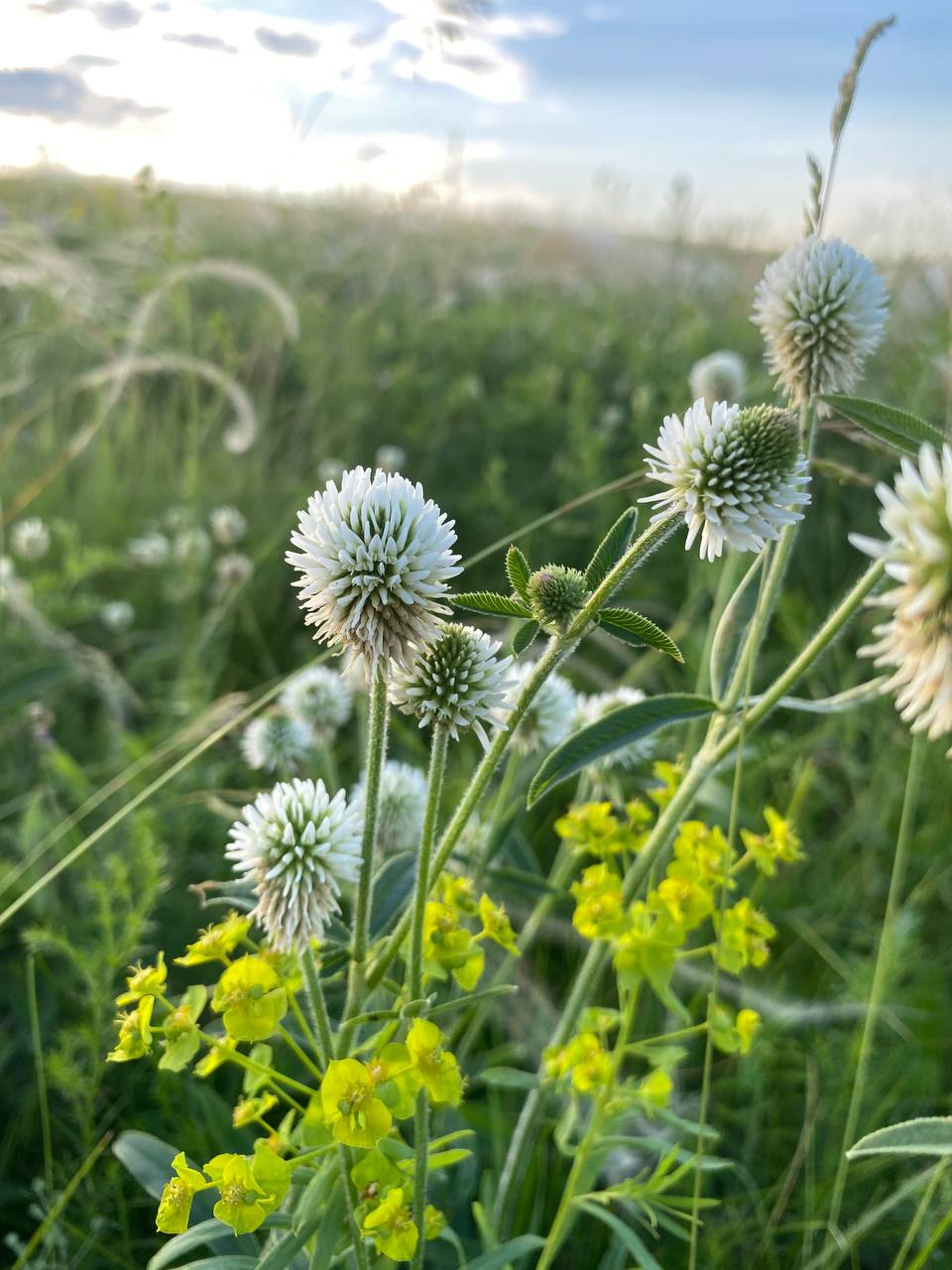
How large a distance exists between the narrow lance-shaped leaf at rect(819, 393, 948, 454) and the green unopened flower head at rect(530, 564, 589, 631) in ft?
1.32

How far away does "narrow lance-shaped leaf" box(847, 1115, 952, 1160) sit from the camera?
928mm

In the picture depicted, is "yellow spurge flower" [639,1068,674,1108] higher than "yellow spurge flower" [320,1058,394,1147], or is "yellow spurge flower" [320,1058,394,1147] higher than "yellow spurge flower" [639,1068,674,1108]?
"yellow spurge flower" [320,1058,394,1147]

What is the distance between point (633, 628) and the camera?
39.0 inches

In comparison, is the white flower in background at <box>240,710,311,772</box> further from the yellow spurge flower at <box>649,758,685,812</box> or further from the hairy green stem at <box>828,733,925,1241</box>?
the hairy green stem at <box>828,733,925,1241</box>

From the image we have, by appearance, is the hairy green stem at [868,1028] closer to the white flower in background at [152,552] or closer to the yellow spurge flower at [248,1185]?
the yellow spurge flower at [248,1185]

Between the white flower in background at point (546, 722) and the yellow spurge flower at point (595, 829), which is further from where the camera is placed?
the white flower in background at point (546, 722)

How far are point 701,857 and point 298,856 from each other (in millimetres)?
532

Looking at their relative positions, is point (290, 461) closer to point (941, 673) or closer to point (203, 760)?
point (203, 760)

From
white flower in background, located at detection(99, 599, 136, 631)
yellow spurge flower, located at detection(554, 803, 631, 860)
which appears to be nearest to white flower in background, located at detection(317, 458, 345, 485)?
white flower in background, located at detection(99, 599, 136, 631)

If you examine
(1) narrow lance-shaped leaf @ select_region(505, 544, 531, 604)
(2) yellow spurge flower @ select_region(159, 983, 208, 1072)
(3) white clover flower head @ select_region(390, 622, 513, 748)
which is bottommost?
(2) yellow spurge flower @ select_region(159, 983, 208, 1072)

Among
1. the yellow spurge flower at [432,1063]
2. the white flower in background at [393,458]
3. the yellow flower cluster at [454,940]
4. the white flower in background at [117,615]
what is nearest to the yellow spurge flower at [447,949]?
the yellow flower cluster at [454,940]

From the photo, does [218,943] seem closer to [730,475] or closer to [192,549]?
[730,475]

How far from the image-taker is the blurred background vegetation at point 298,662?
1832 millimetres

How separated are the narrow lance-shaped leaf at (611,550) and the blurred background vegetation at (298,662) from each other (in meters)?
0.53
